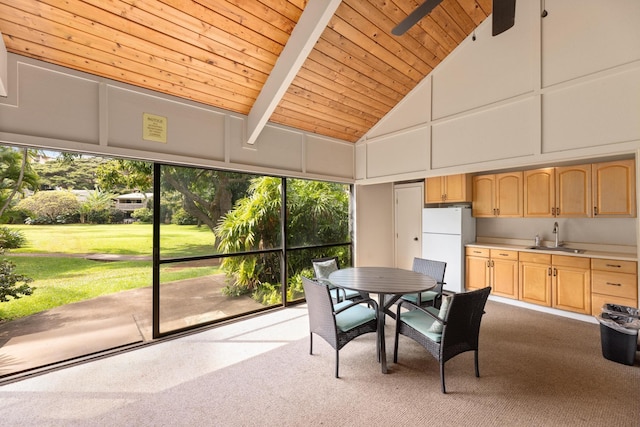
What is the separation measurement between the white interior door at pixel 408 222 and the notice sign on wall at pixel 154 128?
4.45 metres

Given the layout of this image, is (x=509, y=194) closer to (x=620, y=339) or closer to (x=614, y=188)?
(x=614, y=188)

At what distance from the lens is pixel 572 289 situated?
3.64 meters

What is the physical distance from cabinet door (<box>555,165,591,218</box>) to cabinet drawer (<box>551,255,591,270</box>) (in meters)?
0.60

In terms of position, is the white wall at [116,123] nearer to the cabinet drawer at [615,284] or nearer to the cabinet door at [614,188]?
the cabinet door at [614,188]

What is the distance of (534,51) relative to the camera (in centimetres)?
331

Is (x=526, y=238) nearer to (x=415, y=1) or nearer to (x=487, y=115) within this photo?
(x=487, y=115)

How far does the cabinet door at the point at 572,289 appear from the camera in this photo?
3.53 m

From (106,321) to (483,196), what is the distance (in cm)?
609

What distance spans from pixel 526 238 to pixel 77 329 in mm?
6685

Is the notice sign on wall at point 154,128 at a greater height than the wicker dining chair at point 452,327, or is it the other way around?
the notice sign on wall at point 154,128

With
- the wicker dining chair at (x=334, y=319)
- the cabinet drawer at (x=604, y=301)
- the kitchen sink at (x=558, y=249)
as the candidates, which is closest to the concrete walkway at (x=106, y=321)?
the wicker dining chair at (x=334, y=319)

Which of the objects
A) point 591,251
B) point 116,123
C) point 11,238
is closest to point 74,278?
point 11,238

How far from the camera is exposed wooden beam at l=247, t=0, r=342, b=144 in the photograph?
256 cm

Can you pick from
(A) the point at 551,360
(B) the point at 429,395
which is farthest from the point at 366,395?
(A) the point at 551,360
